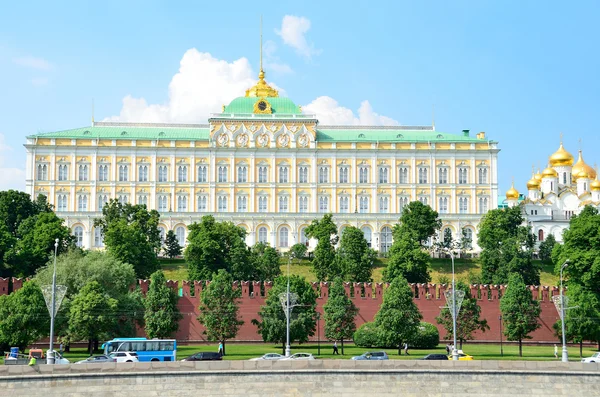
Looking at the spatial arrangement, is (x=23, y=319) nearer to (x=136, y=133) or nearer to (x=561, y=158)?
(x=136, y=133)

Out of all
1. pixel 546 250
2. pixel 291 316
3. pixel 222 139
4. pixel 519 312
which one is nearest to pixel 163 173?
pixel 222 139

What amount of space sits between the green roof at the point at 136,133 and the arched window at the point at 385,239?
24431mm

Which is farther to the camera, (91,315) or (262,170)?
(262,170)

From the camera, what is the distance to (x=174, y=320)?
7188 centimetres

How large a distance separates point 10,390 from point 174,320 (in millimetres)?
27429

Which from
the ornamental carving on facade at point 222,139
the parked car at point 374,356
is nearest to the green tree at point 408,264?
the parked car at point 374,356

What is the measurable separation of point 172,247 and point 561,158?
2055 inches

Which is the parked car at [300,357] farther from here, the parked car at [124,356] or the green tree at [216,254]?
the green tree at [216,254]

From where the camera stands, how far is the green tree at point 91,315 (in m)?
65.8

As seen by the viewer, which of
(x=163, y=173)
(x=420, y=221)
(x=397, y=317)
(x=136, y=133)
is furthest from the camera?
(x=136, y=133)

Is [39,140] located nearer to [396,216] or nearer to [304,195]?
[304,195]

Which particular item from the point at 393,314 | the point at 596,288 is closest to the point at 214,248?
the point at 393,314

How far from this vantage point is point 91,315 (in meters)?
66.0

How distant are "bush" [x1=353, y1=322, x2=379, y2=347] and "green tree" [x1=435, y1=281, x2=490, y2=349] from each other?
518 cm
